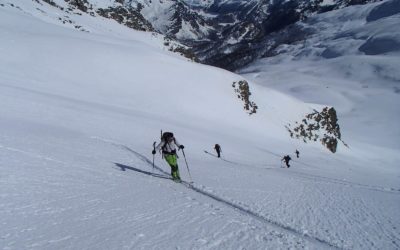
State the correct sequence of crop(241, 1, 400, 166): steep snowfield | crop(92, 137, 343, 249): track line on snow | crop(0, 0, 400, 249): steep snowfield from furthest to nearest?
crop(241, 1, 400, 166): steep snowfield
crop(92, 137, 343, 249): track line on snow
crop(0, 0, 400, 249): steep snowfield

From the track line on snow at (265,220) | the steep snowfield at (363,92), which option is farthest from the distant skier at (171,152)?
the steep snowfield at (363,92)

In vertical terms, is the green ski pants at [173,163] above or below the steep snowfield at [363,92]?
below

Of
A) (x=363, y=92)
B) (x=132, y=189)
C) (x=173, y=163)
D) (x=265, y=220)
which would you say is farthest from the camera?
(x=363, y=92)

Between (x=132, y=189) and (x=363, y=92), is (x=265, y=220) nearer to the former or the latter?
(x=132, y=189)

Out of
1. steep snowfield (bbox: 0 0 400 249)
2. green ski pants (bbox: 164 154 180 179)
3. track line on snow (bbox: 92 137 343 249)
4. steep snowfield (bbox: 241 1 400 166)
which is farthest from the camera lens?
steep snowfield (bbox: 241 1 400 166)

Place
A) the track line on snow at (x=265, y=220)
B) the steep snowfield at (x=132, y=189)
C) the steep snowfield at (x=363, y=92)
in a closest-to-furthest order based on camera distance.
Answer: the steep snowfield at (x=132, y=189), the track line on snow at (x=265, y=220), the steep snowfield at (x=363, y=92)

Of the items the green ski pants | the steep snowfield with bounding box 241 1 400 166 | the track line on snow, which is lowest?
the track line on snow

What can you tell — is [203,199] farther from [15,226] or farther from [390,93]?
[390,93]

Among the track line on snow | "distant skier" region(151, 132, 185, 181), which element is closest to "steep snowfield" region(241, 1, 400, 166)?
"distant skier" region(151, 132, 185, 181)

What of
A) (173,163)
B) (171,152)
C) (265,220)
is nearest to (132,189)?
(173,163)

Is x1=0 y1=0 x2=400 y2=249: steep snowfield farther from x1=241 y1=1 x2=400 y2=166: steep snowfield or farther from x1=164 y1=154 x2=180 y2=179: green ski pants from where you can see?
x1=241 y1=1 x2=400 y2=166: steep snowfield

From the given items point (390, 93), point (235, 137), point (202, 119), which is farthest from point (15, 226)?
point (390, 93)

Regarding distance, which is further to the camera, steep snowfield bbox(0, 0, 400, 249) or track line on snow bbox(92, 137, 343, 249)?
track line on snow bbox(92, 137, 343, 249)

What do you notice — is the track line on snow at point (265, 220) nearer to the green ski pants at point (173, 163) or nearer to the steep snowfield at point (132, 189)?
the steep snowfield at point (132, 189)
